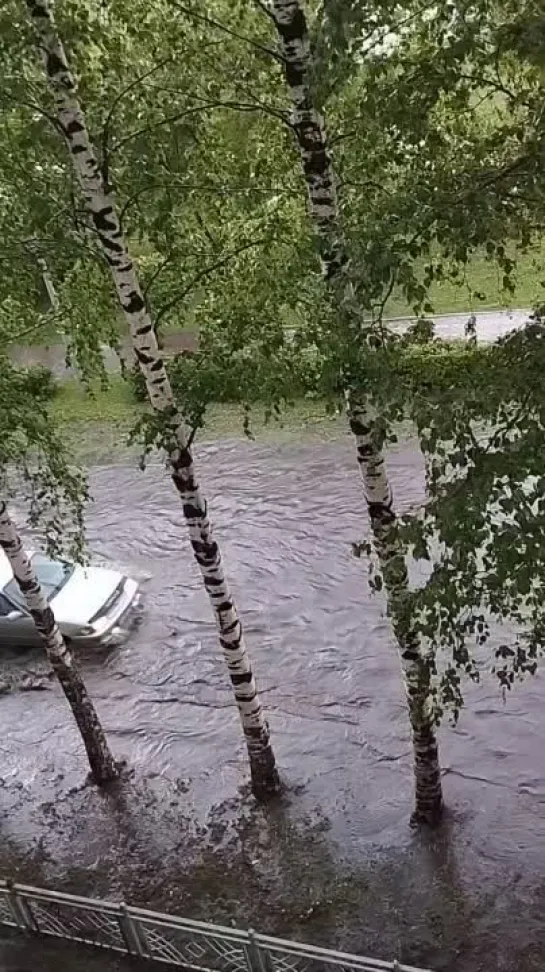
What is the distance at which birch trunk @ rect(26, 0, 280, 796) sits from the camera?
5770 mm

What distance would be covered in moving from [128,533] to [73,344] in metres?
7.47

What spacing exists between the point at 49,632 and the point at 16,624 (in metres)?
3.49

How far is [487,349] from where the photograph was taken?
4871 mm

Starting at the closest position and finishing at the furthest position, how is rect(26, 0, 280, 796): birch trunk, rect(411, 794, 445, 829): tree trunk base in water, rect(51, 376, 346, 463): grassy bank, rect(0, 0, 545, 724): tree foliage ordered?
1. rect(0, 0, 545, 724): tree foliage
2. rect(26, 0, 280, 796): birch trunk
3. rect(411, 794, 445, 829): tree trunk base in water
4. rect(51, 376, 346, 463): grassy bank

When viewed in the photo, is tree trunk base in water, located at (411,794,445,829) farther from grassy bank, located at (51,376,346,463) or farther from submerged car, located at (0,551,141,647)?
grassy bank, located at (51,376,346,463)

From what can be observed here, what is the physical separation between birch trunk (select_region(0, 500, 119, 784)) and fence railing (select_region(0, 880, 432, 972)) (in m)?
1.84

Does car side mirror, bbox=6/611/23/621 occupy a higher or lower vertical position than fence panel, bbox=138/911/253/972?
higher

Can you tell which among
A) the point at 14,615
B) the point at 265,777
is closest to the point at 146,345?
the point at 265,777

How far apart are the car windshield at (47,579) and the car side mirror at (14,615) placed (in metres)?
0.10

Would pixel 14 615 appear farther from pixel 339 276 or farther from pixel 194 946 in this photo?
pixel 339 276

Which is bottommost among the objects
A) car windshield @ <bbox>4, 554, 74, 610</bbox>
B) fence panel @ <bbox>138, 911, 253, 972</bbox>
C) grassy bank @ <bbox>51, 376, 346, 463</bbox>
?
fence panel @ <bbox>138, 911, 253, 972</bbox>

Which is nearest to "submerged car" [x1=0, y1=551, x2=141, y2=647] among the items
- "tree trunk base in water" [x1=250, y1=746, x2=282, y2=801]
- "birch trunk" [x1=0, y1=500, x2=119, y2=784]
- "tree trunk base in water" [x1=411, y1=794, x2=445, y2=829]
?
"birch trunk" [x1=0, y1=500, x2=119, y2=784]

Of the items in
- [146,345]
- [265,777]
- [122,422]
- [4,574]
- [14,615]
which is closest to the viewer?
[146,345]

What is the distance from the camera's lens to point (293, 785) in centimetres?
970
